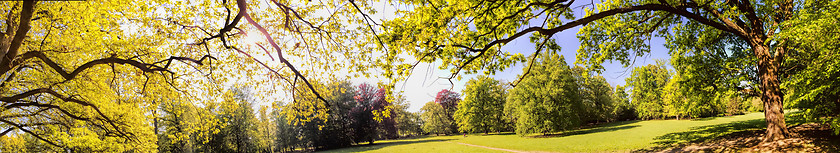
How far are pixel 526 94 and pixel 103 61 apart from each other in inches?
1080

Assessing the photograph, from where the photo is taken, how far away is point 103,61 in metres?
6.78

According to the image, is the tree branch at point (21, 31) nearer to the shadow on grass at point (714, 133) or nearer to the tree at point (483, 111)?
the shadow on grass at point (714, 133)

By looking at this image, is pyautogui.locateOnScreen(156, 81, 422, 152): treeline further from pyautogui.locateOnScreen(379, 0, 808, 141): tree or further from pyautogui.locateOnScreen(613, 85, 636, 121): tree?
pyautogui.locateOnScreen(613, 85, 636, 121): tree

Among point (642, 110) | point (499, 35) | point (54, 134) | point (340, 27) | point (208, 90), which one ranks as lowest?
point (642, 110)

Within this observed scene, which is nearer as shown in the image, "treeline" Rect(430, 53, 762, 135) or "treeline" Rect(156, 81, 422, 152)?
"treeline" Rect(430, 53, 762, 135)

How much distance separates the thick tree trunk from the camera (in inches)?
372

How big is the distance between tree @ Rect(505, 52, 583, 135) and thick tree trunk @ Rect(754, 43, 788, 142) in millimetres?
16461

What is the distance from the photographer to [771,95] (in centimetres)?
952

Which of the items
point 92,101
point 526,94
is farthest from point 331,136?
point 92,101

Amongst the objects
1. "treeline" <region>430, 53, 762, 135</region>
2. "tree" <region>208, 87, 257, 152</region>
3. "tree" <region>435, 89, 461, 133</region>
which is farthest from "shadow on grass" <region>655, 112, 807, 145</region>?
"tree" <region>435, 89, 461, 133</region>

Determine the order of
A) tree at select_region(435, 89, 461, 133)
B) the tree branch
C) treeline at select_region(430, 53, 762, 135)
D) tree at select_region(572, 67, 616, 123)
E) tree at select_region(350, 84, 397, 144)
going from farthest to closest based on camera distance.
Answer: tree at select_region(435, 89, 461, 133) < tree at select_region(572, 67, 616, 123) < tree at select_region(350, 84, 397, 144) < treeline at select_region(430, 53, 762, 135) < the tree branch

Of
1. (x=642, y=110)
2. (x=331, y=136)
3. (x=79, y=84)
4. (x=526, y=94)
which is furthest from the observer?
(x=642, y=110)

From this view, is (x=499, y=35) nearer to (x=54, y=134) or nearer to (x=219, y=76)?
(x=219, y=76)

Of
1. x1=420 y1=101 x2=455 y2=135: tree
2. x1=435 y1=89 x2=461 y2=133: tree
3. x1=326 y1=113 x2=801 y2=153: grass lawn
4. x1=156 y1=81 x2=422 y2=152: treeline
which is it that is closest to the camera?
x1=326 y1=113 x2=801 y2=153: grass lawn
